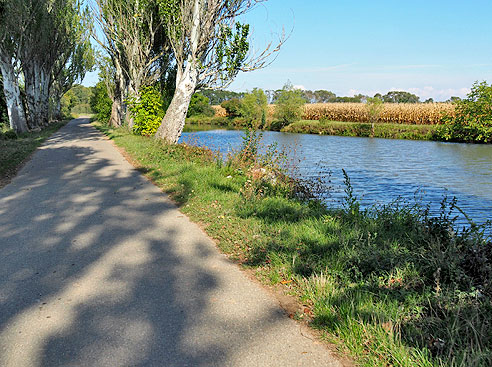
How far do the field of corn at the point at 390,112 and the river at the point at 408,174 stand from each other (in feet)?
56.6

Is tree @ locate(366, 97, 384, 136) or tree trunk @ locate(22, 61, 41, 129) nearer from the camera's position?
tree trunk @ locate(22, 61, 41, 129)

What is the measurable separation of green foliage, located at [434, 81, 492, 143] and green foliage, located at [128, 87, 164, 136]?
2854 centimetres

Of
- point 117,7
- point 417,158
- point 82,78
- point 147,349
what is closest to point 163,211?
point 147,349

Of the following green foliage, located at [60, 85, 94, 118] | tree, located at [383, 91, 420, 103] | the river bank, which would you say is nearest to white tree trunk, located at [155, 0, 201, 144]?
the river bank

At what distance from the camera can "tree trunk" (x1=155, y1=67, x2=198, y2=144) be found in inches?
609

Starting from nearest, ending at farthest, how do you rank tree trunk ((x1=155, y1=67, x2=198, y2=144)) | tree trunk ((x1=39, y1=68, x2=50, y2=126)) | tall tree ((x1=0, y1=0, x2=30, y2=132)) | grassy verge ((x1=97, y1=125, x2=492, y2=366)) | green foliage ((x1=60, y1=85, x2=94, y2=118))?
1. grassy verge ((x1=97, y1=125, x2=492, y2=366))
2. tree trunk ((x1=155, y1=67, x2=198, y2=144))
3. tall tree ((x1=0, y1=0, x2=30, y2=132))
4. tree trunk ((x1=39, y1=68, x2=50, y2=126))
5. green foliage ((x1=60, y1=85, x2=94, y2=118))

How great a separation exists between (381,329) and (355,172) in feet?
52.5

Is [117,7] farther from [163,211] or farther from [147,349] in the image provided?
[147,349]

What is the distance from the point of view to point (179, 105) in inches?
619

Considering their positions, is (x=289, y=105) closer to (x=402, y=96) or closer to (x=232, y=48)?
(x=232, y=48)

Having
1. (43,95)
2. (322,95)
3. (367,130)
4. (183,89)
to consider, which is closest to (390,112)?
(367,130)

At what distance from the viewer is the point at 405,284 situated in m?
3.66

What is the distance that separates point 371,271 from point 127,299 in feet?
8.74

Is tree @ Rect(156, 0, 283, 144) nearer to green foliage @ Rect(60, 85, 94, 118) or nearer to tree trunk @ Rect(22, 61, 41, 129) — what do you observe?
tree trunk @ Rect(22, 61, 41, 129)
